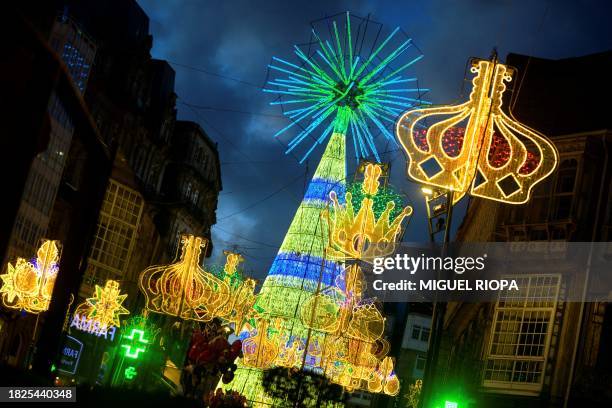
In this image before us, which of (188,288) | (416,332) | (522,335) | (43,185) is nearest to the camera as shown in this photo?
(188,288)

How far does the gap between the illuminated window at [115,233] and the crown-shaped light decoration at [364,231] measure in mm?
26342

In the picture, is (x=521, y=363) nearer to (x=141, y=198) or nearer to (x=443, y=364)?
(x=443, y=364)

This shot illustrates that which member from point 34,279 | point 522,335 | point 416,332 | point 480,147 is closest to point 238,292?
point 34,279

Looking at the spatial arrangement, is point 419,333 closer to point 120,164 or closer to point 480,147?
point 120,164

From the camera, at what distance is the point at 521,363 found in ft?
97.1

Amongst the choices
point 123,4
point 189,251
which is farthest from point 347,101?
point 123,4

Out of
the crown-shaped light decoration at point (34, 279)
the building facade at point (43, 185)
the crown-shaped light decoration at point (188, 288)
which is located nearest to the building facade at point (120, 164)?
the building facade at point (43, 185)

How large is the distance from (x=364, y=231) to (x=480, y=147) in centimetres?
1083

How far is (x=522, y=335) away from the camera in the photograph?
98.3 feet

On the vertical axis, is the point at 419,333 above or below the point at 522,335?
above

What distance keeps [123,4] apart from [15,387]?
5281cm

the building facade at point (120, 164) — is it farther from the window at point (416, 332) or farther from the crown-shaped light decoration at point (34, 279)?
the window at point (416, 332)

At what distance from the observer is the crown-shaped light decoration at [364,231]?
971 inches

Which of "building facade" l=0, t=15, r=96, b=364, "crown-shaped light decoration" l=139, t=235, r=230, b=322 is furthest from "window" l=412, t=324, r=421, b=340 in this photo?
"crown-shaped light decoration" l=139, t=235, r=230, b=322
